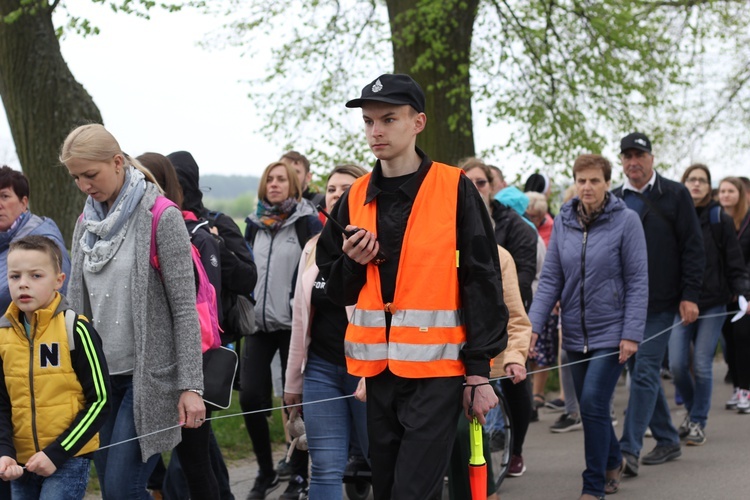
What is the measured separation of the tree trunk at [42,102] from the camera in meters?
11.3

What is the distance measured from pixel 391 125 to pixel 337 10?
13.4 metres

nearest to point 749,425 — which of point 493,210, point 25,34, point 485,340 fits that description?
point 493,210

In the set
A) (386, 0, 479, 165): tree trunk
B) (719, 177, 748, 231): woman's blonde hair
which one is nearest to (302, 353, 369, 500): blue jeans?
(719, 177, 748, 231): woman's blonde hair

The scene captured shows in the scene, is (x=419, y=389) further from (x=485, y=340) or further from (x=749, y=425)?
(x=749, y=425)

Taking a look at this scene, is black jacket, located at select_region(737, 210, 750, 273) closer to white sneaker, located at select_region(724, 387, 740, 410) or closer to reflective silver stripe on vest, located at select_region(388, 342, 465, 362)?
white sneaker, located at select_region(724, 387, 740, 410)

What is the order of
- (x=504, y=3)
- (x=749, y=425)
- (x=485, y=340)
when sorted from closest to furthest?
(x=485, y=340)
(x=749, y=425)
(x=504, y=3)

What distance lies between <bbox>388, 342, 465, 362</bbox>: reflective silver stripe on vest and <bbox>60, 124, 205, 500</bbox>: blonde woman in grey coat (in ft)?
3.32

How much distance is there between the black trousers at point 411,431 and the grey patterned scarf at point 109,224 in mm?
1294

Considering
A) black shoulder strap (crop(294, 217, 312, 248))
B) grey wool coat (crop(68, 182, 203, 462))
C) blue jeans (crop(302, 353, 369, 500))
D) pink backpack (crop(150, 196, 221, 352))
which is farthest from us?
black shoulder strap (crop(294, 217, 312, 248))

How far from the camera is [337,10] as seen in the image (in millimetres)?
17469

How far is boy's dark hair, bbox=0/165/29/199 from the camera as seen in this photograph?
A: 6.31 m

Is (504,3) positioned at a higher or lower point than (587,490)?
higher

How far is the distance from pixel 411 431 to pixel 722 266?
5918 millimetres

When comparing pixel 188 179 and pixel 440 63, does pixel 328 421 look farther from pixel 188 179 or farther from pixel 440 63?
pixel 440 63
